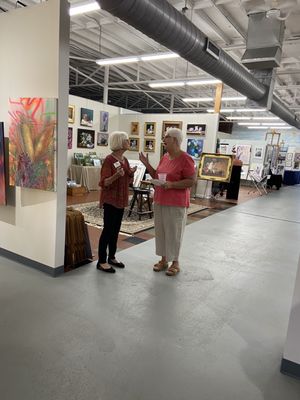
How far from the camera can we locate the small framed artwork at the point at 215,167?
8.52 m

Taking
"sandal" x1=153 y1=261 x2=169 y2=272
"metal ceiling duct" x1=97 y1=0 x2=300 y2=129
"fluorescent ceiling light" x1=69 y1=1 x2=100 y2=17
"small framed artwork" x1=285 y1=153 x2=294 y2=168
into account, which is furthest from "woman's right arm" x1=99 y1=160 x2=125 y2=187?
"small framed artwork" x1=285 y1=153 x2=294 y2=168

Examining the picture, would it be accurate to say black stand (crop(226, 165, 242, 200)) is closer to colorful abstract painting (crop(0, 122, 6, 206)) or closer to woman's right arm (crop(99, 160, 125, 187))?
woman's right arm (crop(99, 160, 125, 187))

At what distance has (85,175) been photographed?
8.87 m

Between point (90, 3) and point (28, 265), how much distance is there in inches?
148

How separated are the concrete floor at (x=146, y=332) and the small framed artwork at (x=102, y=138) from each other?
6968 mm

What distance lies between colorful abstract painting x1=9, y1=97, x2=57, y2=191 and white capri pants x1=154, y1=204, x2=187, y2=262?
1.18 meters

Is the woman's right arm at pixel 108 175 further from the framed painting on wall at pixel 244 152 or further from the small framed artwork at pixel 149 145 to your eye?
the framed painting on wall at pixel 244 152

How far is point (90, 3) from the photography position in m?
4.34

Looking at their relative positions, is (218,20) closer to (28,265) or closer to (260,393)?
(28,265)

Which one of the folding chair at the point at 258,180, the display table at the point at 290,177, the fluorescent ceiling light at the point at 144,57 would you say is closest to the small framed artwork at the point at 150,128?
the fluorescent ceiling light at the point at 144,57

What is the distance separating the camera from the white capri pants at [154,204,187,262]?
3209 mm

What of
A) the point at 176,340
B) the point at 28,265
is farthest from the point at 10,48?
the point at 176,340

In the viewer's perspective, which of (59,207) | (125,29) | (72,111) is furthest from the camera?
(72,111)

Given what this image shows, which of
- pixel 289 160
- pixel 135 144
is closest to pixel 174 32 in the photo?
pixel 135 144
